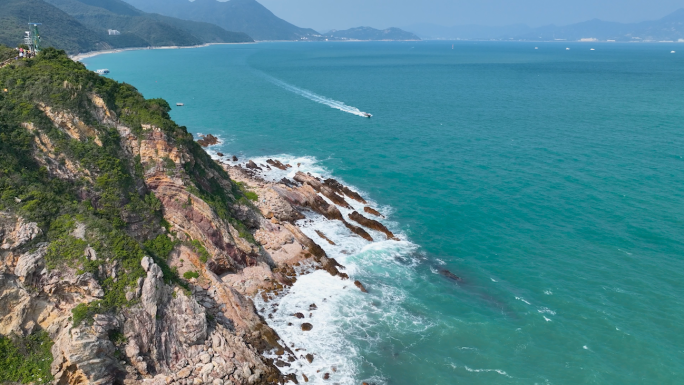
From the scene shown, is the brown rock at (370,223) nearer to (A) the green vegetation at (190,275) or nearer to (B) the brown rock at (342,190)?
(B) the brown rock at (342,190)

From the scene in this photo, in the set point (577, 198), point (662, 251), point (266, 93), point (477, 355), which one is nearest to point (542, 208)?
point (577, 198)

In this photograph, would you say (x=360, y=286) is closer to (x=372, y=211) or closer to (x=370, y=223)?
(x=370, y=223)

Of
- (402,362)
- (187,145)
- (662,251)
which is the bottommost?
(402,362)

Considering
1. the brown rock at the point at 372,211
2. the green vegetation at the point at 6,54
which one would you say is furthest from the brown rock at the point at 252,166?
the green vegetation at the point at 6,54

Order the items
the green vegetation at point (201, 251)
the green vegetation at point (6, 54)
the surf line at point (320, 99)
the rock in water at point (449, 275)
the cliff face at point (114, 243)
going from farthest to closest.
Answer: the surf line at point (320, 99)
the rock in water at point (449, 275)
the green vegetation at point (6, 54)
the green vegetation at point (201, 251)
the cliff face at point (114, 243)

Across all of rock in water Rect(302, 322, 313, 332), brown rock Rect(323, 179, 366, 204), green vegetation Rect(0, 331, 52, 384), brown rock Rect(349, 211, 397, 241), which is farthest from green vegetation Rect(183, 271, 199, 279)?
brown rock Rect(323, 179, 366, 204)

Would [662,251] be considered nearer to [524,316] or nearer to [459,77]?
[524,316]
